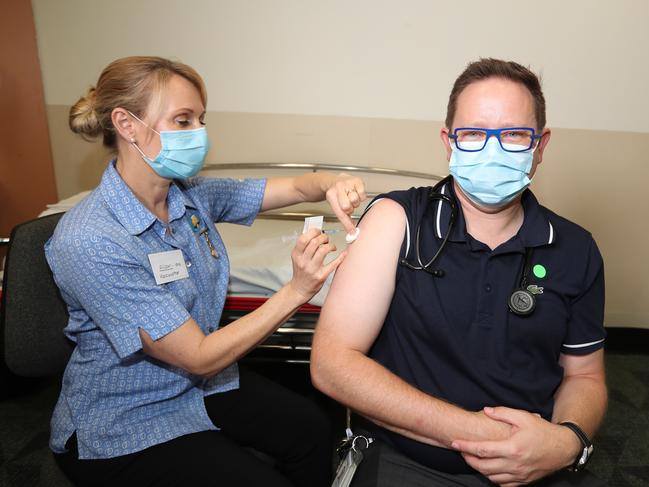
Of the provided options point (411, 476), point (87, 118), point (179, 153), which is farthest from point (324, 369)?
point (87, 118)

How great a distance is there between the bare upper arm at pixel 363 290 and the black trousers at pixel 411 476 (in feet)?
0.85

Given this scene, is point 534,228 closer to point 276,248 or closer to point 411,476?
point 411,476

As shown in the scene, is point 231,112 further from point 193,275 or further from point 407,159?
point 193,275

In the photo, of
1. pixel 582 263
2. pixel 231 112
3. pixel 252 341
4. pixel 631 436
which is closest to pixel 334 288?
pixel 252 341

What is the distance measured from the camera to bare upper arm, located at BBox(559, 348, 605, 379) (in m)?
1.20

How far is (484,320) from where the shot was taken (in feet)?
3.61

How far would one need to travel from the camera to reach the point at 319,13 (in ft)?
8.69

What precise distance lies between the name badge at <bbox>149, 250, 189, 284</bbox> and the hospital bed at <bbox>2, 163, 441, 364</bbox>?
58 cm

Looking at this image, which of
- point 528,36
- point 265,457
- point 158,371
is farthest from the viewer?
point 528,36

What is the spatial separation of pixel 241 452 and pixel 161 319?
42cm

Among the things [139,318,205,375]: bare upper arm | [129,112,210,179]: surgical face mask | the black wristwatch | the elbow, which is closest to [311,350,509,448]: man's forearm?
the elbow

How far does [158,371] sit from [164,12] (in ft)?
7.34

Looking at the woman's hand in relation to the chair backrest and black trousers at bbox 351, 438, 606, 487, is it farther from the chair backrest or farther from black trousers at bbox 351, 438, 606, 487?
the chair backrest

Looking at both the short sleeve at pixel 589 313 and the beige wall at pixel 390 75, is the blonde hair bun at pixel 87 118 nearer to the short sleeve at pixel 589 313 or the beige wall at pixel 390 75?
the short sleeve at pixel 589 313
